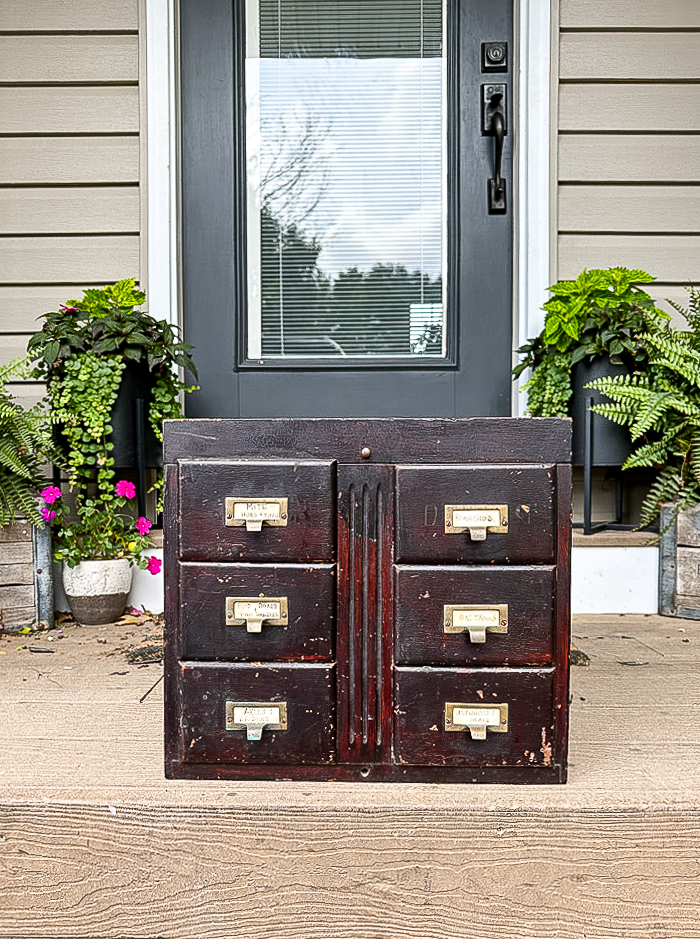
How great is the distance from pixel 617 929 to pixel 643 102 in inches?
84.6

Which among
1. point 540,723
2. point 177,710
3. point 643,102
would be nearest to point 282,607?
point 177,710

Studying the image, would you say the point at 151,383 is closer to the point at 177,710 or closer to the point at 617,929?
the point at 177,710

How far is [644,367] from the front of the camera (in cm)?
201

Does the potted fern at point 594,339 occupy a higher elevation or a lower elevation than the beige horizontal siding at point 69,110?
lower

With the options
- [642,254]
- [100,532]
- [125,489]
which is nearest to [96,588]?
[100,532]

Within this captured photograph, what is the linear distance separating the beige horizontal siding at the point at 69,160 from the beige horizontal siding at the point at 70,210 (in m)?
0.03

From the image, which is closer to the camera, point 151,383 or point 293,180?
point 151,383

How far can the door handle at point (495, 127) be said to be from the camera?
223 cm

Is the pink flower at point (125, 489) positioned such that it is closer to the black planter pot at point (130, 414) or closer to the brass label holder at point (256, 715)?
the black planter pot at point (130, 414)

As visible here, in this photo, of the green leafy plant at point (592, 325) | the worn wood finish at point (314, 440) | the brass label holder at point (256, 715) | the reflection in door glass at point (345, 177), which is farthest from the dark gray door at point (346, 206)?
the brass label holder at point (256, 715)

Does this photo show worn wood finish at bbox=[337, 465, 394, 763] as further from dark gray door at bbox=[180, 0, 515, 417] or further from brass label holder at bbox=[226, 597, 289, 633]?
dark gray door at bbox=[180, 0, 515, 417]

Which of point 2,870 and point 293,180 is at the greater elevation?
point 293,180

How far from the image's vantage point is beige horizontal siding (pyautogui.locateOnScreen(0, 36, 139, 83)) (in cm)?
223

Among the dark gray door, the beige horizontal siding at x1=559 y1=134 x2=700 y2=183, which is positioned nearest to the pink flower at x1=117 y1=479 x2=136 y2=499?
the dark gray door
